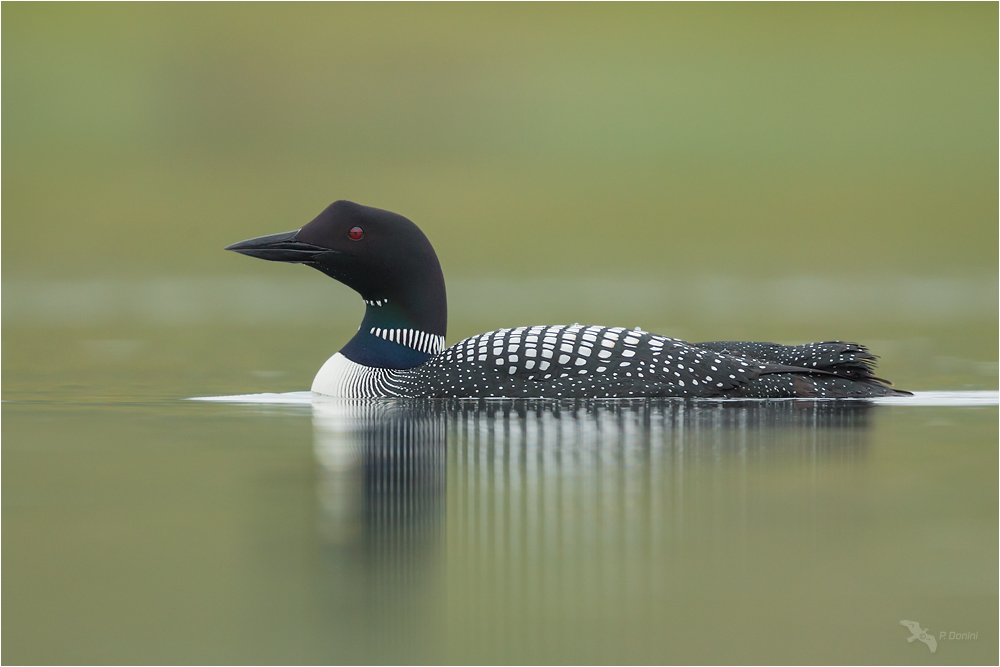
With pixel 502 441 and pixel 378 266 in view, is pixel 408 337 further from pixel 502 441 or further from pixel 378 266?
pixel 502 441

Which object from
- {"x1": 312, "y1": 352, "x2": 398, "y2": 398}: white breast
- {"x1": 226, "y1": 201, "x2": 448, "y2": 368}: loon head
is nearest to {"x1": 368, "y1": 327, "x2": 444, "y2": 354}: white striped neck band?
{"x1": 226, "y1": 201, "x2": 448, "y2": 368}: loon head

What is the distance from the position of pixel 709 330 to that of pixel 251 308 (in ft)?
13.7

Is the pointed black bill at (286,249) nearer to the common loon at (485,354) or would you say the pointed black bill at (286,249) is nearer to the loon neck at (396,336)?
the common loon at (485,354)

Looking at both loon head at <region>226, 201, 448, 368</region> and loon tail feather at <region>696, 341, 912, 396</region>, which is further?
loon head at <region>226, 201, 448, 368</region>

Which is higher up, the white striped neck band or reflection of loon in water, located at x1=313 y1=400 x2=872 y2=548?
the white striped neck band

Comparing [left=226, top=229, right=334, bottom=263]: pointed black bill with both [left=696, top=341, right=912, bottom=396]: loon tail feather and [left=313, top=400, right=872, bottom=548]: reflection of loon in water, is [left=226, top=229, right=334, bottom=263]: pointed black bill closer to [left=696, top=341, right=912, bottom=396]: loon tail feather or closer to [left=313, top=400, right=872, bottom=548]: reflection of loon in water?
[left=313, top=400, right=872, bottom=548]: reflection of loon in water

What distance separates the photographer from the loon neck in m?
5.82

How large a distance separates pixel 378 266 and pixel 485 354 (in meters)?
0.64

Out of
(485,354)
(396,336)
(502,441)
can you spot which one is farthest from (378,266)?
(502,441)

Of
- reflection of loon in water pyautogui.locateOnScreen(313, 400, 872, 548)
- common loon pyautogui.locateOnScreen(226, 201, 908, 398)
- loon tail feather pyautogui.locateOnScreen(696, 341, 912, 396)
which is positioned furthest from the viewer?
loon tail feather pyautogui.locateOnScreen(696, 341, 912, 396)

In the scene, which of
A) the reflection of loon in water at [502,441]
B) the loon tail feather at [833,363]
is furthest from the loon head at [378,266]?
the loon tail feather at [833,363]

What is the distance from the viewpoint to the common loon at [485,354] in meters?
5.48

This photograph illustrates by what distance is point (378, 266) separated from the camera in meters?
5.81

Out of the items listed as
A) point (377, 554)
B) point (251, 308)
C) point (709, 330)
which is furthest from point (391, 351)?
point (251, 308)
